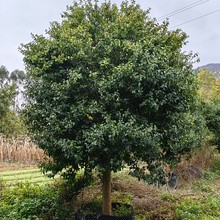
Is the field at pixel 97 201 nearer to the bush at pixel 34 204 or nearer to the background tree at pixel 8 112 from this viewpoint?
the bush at pixel 34 204

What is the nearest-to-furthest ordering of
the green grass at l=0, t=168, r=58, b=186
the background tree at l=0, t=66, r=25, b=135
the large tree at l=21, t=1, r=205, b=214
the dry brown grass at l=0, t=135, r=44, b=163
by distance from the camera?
the large tree at l=21, t=1, r=205, b=214
the green grass at l=0, t=168, r=58, b=186
the dry brown grass at l=0, t=135, r=44, b=163
the background tree at l=0, t=66, r=25, b=135

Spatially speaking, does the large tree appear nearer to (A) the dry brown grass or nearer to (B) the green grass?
(B) the green grass

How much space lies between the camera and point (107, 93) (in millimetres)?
3406

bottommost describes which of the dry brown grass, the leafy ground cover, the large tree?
the leafy ground cover

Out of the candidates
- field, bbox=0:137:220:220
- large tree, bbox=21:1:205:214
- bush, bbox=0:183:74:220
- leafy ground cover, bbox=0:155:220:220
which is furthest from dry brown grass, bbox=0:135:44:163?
large tree, bbox=21:1:205:214

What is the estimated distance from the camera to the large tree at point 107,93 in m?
3.37

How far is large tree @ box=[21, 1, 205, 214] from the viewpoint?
3373 millimetres

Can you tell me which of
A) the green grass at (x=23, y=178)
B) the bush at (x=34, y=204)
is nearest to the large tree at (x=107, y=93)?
the bush at (x=34, y=204)

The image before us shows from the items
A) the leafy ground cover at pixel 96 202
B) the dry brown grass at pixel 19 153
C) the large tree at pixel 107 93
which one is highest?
the large tree at pixel 107 93

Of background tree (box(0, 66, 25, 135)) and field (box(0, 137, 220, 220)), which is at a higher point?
background tree (box(0, 66, 25, 135))

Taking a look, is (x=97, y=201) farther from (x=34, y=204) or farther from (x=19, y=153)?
(x=19, y=153)

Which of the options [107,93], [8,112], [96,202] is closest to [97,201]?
[96,202]

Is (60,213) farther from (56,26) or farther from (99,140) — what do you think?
(56,26)

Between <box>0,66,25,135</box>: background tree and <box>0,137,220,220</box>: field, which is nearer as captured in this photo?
<box>0,137,220,220</box>: field
